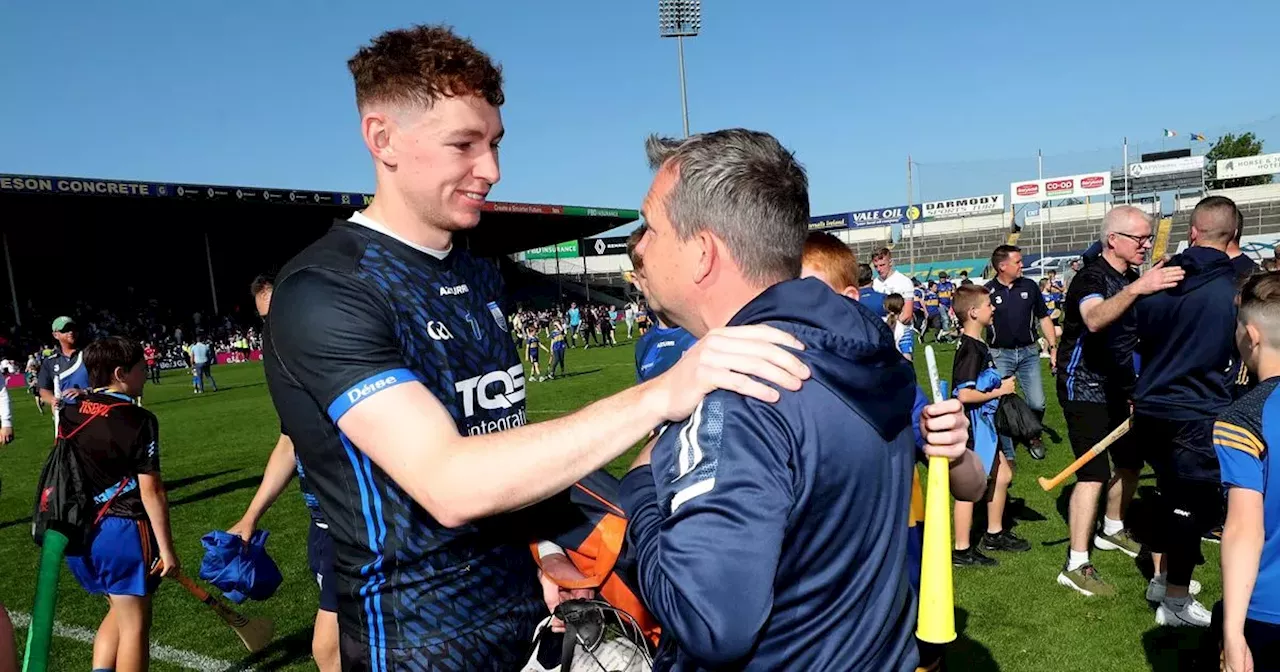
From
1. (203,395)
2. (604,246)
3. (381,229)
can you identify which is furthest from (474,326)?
(604,246)

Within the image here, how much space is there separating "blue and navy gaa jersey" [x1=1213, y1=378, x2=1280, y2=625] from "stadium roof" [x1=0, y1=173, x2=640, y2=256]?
77.3ft

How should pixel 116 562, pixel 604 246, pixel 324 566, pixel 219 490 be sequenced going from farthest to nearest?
pixel 604 246 → pixel 219 490 → pixel 116 562 → pixel 324 566

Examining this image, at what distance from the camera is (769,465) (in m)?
1.38

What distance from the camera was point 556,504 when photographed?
2.13 m

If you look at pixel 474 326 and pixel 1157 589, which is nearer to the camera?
pixel 474 326

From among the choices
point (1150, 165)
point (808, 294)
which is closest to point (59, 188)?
point (808, 294)

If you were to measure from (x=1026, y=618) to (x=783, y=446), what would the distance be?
4789 mm

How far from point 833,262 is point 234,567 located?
9.84 feet

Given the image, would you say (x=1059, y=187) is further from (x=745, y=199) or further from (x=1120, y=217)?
(x=745, y=199)

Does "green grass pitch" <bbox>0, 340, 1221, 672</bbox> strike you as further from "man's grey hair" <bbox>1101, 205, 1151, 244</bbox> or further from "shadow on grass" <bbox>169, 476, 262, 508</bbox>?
"man's grey hair" <bbox>1101, 205, 1151, 244</bbox>

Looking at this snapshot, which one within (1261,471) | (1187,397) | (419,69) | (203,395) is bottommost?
(203,395)

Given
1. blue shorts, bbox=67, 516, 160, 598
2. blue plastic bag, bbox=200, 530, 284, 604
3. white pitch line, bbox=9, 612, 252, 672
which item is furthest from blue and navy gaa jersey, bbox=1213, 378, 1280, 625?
white pitch line, bbox=9, 612, 252, 672

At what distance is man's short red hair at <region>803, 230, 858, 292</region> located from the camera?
12.8 feet

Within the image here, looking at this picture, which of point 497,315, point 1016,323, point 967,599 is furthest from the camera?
point 1016,323
